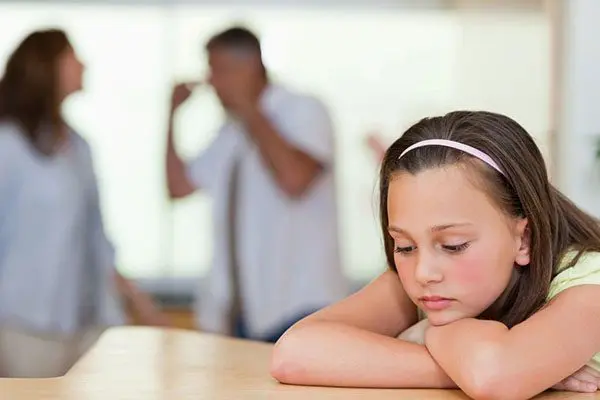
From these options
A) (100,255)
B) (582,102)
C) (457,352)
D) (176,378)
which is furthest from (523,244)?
(100,255)

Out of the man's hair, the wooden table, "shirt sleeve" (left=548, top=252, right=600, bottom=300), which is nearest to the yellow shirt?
"shirt sleeve" (left=548, top=252, right=600, bottom=300)

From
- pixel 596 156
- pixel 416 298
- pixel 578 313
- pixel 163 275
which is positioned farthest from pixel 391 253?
pixel 163 275

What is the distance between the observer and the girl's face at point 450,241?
1421mm

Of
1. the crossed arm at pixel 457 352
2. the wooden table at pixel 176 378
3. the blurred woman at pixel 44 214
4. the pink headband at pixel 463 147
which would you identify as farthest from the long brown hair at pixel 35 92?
the pink headband at pixel 463 147

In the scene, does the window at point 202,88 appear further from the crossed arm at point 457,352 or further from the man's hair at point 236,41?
the crossed arm at point 457,352

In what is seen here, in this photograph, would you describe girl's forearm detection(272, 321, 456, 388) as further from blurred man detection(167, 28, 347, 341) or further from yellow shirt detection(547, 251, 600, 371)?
blurred man detection(167, 28, 347, 341)

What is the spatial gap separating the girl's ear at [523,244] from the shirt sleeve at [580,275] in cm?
5

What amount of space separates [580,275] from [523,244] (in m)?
0.08

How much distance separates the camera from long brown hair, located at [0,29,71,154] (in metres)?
3.43

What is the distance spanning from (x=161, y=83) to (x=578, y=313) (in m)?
3.54

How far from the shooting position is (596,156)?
270 cm

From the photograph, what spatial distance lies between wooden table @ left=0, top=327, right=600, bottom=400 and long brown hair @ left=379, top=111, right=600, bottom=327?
0.14 meters

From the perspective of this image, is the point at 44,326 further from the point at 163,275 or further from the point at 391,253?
the point at 391,253

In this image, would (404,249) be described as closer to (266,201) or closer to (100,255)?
(266,201)
